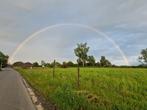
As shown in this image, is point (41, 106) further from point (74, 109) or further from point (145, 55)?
point (145, 55)

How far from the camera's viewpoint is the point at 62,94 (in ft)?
42.4

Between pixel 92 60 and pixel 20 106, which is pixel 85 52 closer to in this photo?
pixel 92 60

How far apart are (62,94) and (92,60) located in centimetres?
14932

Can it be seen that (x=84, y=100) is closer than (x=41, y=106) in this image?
Yes

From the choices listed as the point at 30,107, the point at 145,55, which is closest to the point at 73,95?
the point at 30,107

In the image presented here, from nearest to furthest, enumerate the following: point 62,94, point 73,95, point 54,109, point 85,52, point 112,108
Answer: point 112,108 < point 54,109 < point 73,95 < point 62,94 < point 85,52

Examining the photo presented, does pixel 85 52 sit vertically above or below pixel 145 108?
above

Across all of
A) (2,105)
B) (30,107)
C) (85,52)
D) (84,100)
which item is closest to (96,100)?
(84,100)

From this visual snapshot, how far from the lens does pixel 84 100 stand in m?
10.9

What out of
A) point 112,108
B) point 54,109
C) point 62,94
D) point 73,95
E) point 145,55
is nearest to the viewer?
point 112,108

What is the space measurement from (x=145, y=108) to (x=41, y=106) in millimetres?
4082

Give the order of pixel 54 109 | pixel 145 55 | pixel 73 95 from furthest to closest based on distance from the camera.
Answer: pixel 145 55
pixel 73 95
pixel 54 109

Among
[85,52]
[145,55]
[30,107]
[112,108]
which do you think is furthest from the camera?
[145,55]

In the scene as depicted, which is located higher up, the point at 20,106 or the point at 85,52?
the point at 85,52
